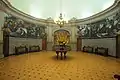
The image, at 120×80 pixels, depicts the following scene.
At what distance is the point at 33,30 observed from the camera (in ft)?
46.2

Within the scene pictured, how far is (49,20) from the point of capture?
648 inches

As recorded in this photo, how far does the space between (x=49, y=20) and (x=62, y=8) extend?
271cm

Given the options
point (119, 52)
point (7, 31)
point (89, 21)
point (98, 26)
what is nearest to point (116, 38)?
point (119, 52)

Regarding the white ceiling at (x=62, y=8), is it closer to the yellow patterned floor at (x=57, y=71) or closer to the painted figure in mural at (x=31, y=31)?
the painted figure in mural at (x=31, y=31)

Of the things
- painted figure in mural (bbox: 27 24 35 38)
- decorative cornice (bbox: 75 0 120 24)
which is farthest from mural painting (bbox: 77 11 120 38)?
painted figure in mural (bbox: 27 24 35 38)

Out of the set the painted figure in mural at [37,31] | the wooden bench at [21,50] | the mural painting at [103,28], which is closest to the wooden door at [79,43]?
the mural painting at [103,28]

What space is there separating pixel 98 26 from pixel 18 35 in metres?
8.24

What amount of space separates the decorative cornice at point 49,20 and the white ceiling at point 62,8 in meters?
0.79

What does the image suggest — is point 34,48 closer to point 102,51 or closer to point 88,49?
point 88,49

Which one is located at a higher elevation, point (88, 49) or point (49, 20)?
point (49, 20)

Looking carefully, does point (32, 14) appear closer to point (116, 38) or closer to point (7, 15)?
point (7, 15)

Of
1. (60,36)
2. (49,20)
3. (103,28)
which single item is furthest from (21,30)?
(103,28)

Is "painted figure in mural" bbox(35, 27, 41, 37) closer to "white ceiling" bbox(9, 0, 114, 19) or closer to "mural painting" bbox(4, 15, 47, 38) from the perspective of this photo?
"mural painting" bbox(4, 15, 47, 38)

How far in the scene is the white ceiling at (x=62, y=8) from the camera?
14206 mm
